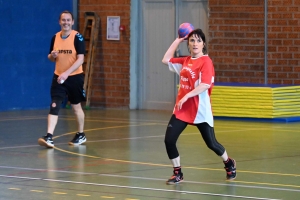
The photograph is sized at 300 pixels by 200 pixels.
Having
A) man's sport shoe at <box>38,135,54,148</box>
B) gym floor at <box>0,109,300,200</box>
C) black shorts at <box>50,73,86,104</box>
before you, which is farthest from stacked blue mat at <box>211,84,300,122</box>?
man's sport shoe at <box>38,135,54,148</box>

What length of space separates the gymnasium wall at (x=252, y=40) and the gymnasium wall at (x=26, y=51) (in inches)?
184

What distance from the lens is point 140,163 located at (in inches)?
438

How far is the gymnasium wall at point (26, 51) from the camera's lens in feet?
67.2

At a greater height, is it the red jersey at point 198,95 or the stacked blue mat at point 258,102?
the red jersey at point 198,95

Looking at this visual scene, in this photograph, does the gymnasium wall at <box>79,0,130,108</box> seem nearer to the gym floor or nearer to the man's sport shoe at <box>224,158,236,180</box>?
the gym floor

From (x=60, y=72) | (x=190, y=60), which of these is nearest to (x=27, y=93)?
(x=60, y=72)

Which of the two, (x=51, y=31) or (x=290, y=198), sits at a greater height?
(x=51, y=31)

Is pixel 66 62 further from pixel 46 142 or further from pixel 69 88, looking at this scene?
pixel 46 142

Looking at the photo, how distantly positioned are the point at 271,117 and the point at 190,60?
813 centimetres

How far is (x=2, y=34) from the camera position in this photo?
66.9 ft

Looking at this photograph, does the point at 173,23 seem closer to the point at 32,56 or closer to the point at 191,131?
the point at 32,56

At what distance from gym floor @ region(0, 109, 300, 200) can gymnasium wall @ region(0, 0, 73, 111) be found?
11.3 feet

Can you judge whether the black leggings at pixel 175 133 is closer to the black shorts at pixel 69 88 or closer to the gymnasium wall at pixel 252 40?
the black shorts at pixel 69 88

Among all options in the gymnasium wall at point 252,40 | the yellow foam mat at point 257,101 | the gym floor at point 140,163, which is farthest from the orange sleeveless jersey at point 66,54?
the gymnasium wall at point 252,40
